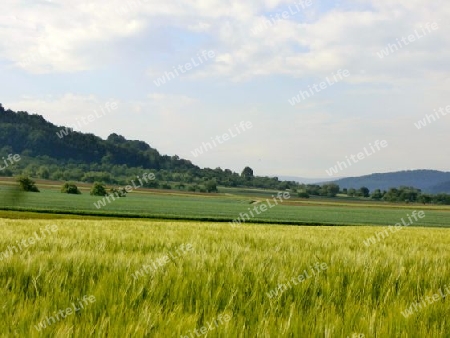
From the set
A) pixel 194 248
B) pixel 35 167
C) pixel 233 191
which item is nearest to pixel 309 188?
pixel 233 191

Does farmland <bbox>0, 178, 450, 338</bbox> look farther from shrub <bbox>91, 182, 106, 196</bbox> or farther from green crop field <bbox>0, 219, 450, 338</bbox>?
shrub <bbox>91, 182, 106, 196</bbox>

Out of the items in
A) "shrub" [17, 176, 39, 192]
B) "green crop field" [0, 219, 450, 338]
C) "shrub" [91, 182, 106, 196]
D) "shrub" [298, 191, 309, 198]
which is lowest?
"shrub" [298, 191, 309, 198]

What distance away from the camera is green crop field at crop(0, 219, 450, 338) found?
2330 mm

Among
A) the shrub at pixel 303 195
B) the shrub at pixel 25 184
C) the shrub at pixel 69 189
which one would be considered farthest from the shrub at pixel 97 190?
the shrub at pixel 303 195

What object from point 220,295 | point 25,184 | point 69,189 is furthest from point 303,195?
point 220,295

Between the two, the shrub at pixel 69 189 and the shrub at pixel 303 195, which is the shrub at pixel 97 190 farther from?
the shrub at pixel 303 195

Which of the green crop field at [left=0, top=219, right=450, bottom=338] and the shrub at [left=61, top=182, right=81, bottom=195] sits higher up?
the shrub at [left=61, top=182, right=81, bottom=195]

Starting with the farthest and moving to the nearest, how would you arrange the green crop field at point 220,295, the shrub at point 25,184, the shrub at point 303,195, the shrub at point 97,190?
the shrub at point 303,195 < the shrub at point 97,190 < the shrub at point 25,184 < the green crop field at point 220,295

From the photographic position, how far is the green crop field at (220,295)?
2330mm

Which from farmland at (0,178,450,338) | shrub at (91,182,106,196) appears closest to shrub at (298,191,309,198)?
shrub at (91,182,106,196)

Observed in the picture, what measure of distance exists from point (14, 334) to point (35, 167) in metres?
198

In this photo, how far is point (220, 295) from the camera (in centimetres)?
321

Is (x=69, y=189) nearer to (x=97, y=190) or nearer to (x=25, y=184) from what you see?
(x=97, y=190)

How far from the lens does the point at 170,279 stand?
136 inches
